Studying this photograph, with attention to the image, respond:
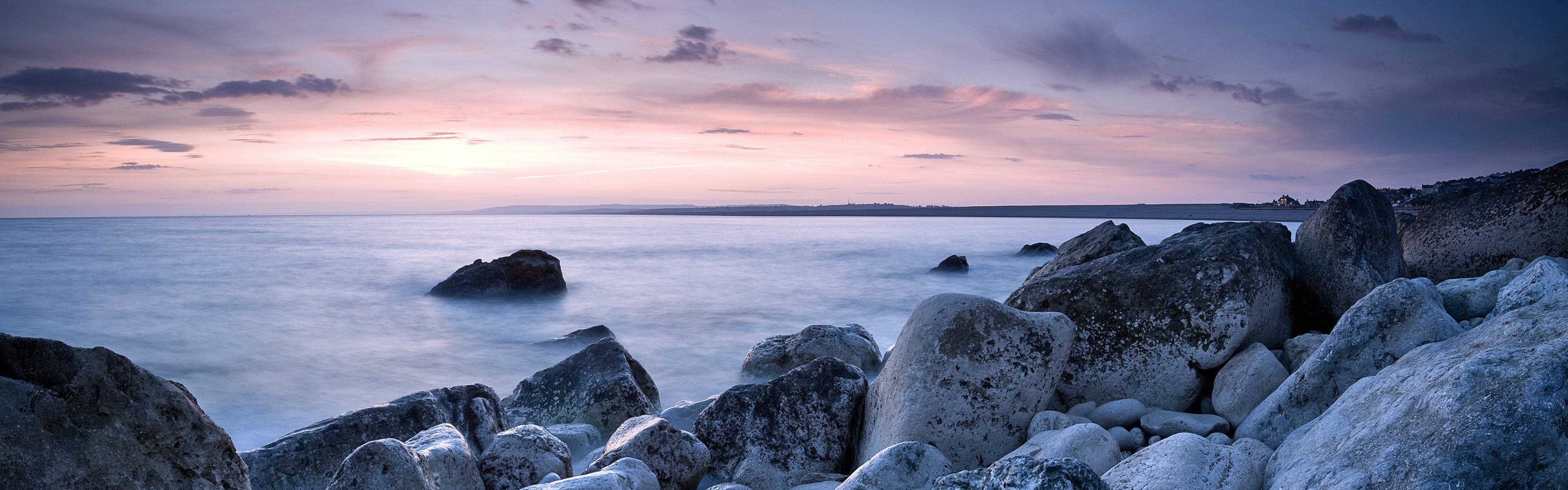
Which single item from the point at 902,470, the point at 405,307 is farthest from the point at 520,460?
the point at 405,307

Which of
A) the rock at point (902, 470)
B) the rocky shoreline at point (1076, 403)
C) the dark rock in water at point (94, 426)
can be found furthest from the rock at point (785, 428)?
the dark rock in water at point (94, 426)

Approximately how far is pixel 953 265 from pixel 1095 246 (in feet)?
43.1

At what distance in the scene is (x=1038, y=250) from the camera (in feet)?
83.1

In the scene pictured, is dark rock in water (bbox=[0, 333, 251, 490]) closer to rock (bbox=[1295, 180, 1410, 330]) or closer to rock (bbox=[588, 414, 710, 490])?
rock (bbox=[588, 414, 710, 490])

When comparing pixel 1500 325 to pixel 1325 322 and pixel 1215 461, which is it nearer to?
pixel 1215 461

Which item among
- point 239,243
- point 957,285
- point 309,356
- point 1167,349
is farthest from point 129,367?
point 239,243

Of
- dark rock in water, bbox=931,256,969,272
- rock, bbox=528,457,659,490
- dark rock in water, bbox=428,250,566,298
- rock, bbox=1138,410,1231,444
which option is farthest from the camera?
dark rock in water, bbox=931,256,969,272

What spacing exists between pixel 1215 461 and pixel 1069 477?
105 centimetres

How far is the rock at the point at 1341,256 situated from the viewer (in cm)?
599

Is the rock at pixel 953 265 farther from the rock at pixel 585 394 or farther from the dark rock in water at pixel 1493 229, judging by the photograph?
the rock at pixel 585 394

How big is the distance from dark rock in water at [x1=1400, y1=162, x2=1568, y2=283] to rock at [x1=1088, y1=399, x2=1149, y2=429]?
532 cm

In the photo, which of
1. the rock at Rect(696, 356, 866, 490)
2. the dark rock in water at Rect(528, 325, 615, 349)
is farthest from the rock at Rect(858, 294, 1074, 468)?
the dark rock in water at Rect(528, 325, 615, 349)

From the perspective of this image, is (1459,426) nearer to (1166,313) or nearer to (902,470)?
(902,470)

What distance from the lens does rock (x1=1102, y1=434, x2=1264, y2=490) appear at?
303 cm
